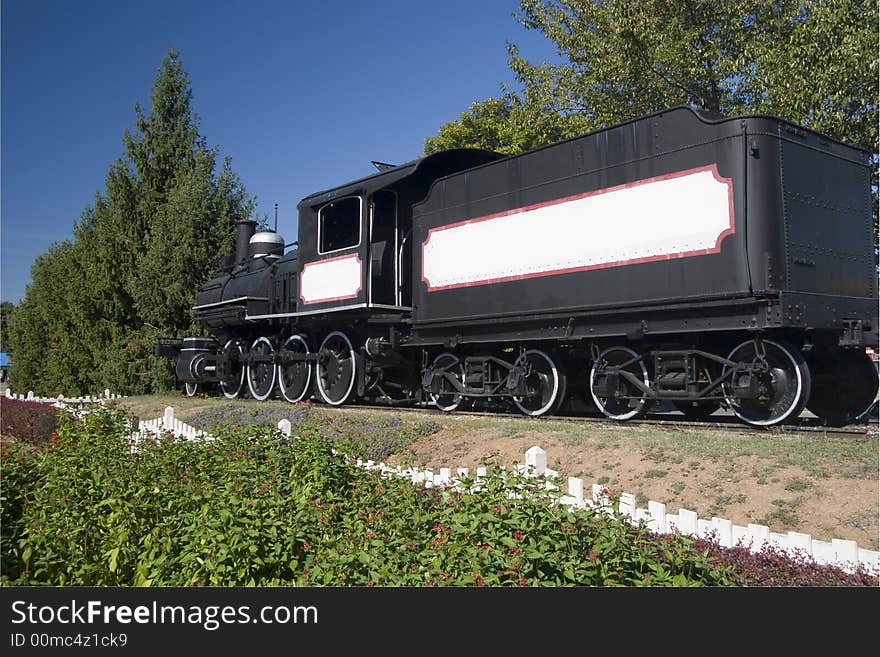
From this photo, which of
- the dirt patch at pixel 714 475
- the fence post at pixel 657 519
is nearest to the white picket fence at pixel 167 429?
the dirt patch at pixel 714 475

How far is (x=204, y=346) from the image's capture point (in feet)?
59.8

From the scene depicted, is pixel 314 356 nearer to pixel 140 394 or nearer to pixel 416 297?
pixel 416 297

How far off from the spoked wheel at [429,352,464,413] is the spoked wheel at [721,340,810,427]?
14.0 feet

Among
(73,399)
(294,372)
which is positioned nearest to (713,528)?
(294,372)

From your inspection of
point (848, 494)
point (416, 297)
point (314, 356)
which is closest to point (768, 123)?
point (848, 494)

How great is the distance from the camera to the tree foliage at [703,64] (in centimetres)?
1291

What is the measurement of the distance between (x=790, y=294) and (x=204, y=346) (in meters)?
14.3

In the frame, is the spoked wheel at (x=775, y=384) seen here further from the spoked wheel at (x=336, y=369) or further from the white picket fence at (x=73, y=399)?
the white picket fence at (x=73, y=399)

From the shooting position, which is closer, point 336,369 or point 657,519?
point 657,519

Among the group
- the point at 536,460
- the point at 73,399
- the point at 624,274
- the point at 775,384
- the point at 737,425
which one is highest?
the point at 624,274

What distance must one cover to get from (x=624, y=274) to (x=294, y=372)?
8038 millimetres

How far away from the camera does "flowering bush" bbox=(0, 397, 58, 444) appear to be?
12.8 m

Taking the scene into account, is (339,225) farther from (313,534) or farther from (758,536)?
(758,536)

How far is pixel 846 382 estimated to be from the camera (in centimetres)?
898
